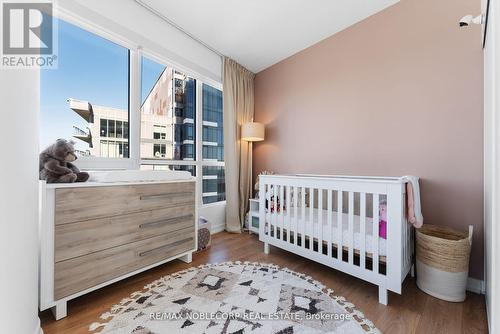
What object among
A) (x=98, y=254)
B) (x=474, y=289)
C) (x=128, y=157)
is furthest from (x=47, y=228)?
(x=474, y=289)

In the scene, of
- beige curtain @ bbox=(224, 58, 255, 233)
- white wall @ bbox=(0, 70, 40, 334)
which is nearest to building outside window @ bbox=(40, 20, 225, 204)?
beige curtain @ bbox=(224, 58, 255, 233)

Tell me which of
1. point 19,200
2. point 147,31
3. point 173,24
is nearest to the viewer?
point 19,200

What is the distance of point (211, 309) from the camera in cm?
137

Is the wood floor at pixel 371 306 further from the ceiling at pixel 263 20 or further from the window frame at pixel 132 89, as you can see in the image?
the ceiling at pixel 263 20

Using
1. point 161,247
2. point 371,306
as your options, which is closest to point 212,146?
point 161,247

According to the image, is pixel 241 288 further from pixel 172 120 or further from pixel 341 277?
pixel 172 120

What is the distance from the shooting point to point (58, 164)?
132 centimetres

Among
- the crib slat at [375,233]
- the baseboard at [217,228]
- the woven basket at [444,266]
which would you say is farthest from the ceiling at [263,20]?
the baseboard at [217,228]

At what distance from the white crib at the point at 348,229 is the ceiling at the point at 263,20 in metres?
1.65

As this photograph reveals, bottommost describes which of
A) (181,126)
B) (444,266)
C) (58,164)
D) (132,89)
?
(444,266)

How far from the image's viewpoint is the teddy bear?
1.29 metres

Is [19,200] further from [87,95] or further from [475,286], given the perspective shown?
[475,286]

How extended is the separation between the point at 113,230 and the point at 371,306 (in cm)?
182

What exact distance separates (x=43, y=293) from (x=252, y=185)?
2513 millimetres
